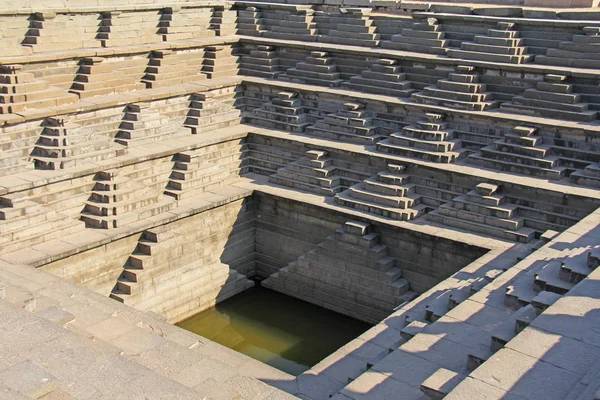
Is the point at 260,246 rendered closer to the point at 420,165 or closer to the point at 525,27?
the point at 420,165

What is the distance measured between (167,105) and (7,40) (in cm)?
357

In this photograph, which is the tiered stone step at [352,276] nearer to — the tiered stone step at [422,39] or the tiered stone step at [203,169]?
the tiered stone step at [203,169]

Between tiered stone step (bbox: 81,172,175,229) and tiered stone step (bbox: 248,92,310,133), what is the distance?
4.03 metres

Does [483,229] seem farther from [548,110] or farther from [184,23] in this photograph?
[184,23]

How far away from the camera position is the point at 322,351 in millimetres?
14156

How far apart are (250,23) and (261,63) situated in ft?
5.34

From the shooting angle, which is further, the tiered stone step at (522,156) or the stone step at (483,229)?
the tiered stone step at (522,156)

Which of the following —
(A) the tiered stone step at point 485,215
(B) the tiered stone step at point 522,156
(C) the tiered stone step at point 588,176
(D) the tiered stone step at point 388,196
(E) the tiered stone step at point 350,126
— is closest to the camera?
(A) the tiered stone step at point 485,215

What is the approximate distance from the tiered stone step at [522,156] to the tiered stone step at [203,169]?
210 inches

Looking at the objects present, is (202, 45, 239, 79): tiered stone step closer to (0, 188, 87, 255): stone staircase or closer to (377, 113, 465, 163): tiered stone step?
(377, 113, 465, 163): tiered stone step

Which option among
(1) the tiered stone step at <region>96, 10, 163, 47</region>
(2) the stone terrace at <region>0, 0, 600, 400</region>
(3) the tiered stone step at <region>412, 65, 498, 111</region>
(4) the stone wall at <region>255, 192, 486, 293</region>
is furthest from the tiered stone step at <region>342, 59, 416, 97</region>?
(1) the tiered stone step at <region>96, 10, 163, 47</region>

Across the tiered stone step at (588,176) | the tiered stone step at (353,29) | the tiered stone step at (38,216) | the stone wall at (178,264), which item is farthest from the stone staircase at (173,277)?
the tiered stone step at (588,176)

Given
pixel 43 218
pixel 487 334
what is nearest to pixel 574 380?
pixel 487 334

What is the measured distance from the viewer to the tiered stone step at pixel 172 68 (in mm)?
18391
